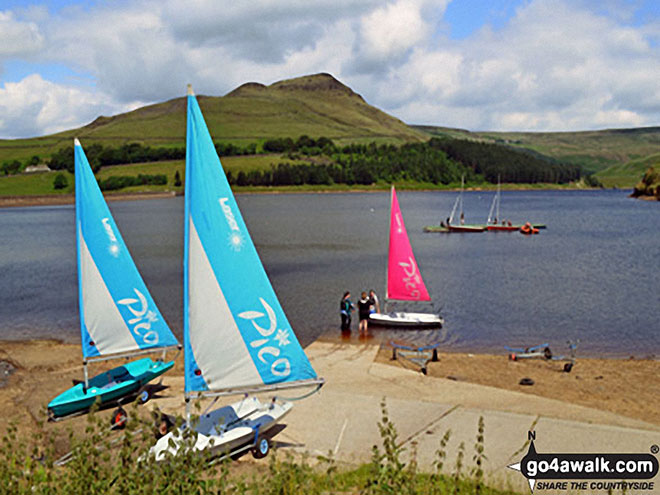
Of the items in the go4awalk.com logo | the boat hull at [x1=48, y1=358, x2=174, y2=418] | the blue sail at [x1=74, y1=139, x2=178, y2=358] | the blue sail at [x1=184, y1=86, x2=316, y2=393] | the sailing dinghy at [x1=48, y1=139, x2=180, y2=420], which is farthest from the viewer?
the blue sail at [x1=74, y1=139, x2=178, y2=358]

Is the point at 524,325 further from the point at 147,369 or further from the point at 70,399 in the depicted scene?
the point at 70,399

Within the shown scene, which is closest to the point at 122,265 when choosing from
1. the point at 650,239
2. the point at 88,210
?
the point at 88,210

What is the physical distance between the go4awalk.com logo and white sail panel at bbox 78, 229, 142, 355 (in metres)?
11.8

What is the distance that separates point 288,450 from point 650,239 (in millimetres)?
73118

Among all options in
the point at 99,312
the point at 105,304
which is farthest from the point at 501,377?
the point at 99,312

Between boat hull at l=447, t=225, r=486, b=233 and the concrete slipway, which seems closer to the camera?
the concrete slipway

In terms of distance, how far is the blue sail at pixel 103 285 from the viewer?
1641 cm

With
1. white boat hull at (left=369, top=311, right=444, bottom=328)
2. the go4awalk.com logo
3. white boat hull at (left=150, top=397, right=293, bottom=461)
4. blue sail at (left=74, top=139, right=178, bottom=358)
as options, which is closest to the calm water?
white boat hull at (left=369, top=311, right=444, bottom=328)

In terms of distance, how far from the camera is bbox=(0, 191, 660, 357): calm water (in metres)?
29.5

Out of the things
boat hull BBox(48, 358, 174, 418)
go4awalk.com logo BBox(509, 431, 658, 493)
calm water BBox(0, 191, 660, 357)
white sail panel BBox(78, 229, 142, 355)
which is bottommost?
calm water BBox(0, 191, 660, 357)

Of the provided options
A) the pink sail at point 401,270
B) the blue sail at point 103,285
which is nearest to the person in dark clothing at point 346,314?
the pink sail at point 401,270

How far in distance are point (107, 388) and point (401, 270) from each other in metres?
17.8

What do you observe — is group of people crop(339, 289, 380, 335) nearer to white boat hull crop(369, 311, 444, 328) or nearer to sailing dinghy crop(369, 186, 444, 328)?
white boat hull crop(369, 311, 444, 328)

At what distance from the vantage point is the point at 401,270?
3077cm
